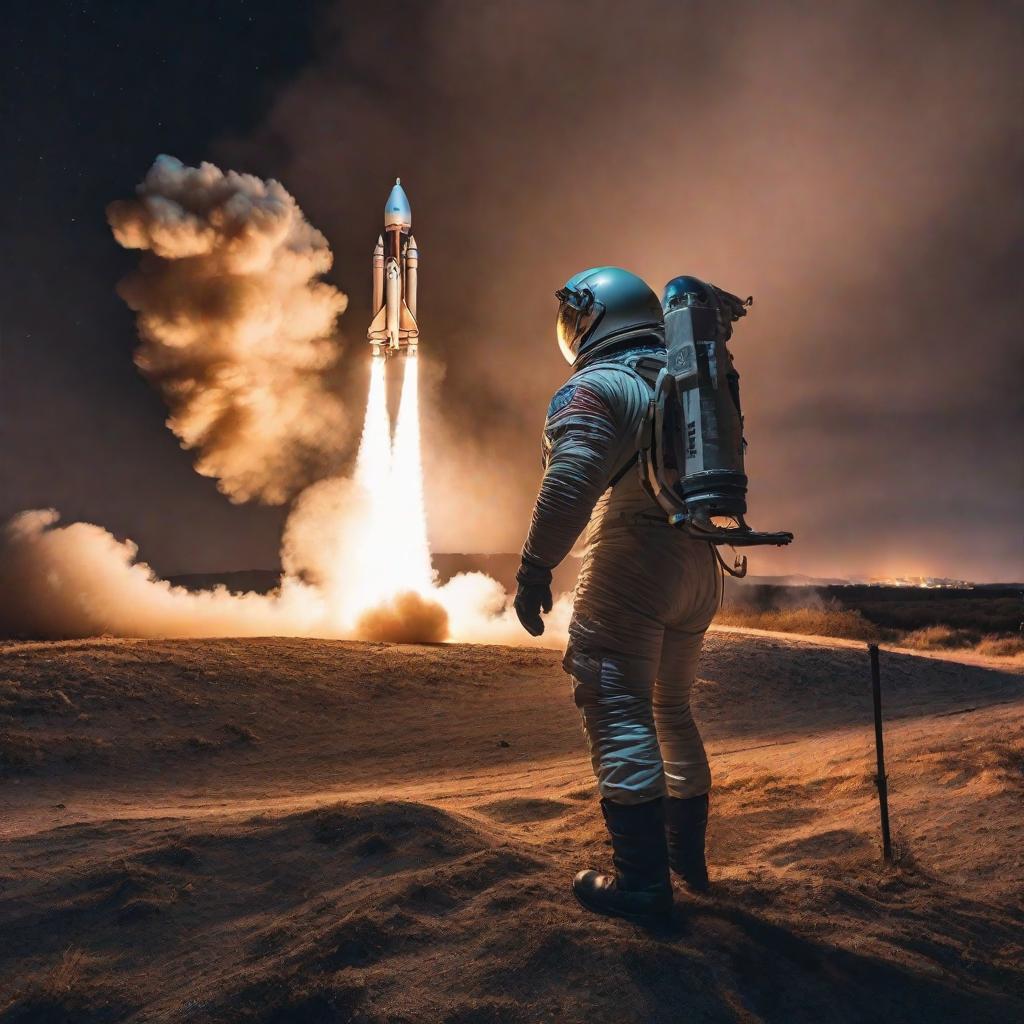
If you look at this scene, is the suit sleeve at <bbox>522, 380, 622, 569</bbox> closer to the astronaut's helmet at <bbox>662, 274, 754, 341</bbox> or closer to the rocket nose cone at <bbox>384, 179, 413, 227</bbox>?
the astronaut's helmet at <bbox>662, 274, 754, 341</bbox>

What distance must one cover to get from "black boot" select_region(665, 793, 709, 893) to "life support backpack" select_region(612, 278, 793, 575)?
128cm

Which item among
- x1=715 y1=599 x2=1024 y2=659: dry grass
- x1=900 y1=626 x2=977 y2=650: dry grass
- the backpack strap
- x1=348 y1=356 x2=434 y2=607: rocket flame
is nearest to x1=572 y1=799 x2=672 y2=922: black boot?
the backpack strap

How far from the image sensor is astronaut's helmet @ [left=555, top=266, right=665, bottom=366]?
4414 mm

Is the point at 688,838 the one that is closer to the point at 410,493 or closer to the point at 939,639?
the point at 410,493

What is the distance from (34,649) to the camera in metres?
10.7

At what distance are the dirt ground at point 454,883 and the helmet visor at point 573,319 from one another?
2.83 m

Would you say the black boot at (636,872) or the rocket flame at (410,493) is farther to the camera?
the rocket flame at (410,493)

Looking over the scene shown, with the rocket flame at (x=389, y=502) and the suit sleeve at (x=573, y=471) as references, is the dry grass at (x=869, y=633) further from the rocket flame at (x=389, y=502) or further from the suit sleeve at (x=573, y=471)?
the suit sleeve at (x=573, y=471)

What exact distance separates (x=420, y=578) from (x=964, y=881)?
51.6 ft

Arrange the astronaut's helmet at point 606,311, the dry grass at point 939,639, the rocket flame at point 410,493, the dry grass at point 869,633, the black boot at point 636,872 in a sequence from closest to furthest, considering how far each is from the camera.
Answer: the black boot at point 636,872
the astronaut's helmet at point 606,311
the rocket flame at point 410,493
the dry grass at point 869,633
the dry grass at point 939,639

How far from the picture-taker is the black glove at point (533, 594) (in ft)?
13.0

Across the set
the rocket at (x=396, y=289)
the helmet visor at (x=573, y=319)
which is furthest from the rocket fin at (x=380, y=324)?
the helmet visor at (x=573, y=319)

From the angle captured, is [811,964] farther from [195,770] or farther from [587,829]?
[195,770]

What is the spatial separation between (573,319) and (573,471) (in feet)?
3.95
